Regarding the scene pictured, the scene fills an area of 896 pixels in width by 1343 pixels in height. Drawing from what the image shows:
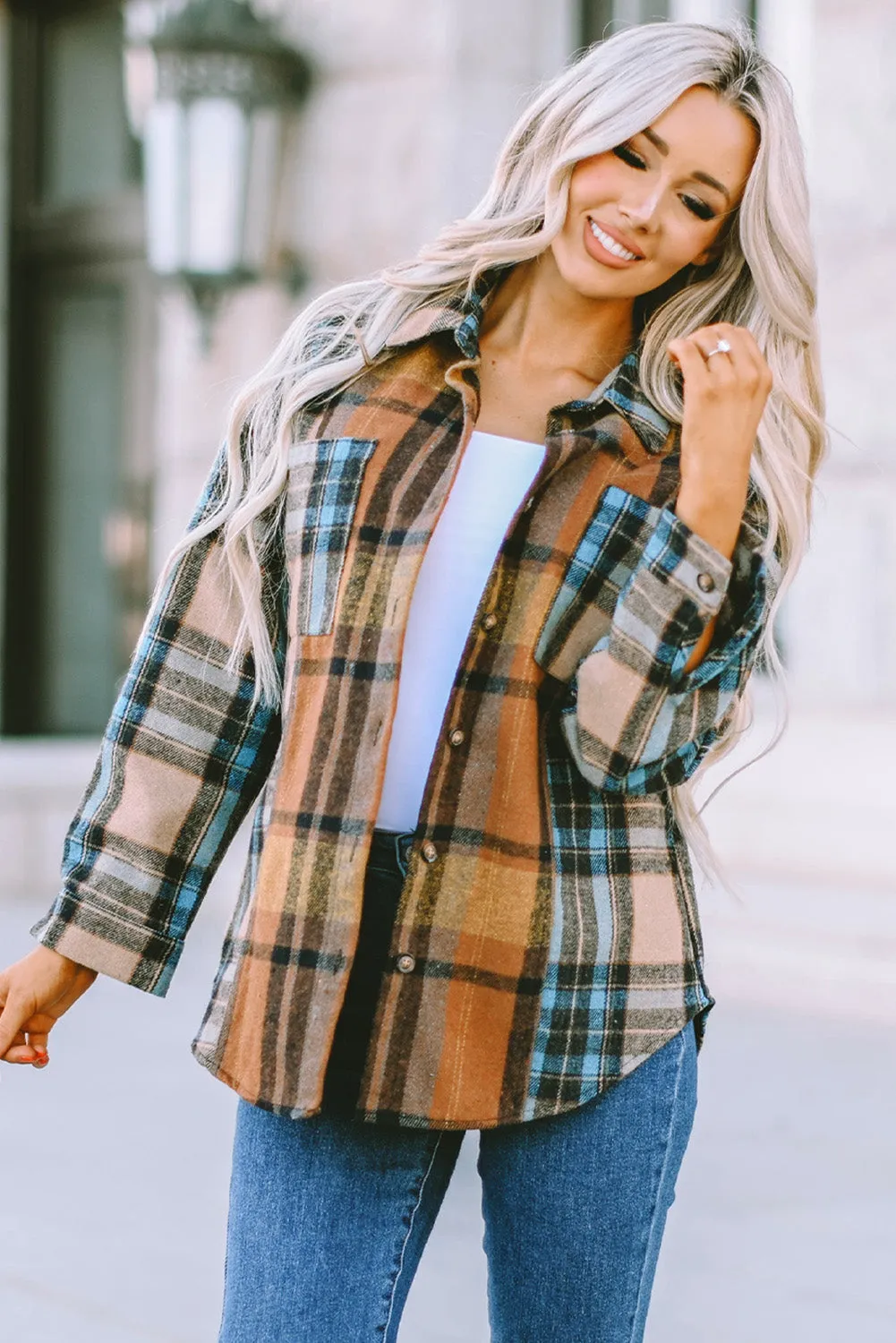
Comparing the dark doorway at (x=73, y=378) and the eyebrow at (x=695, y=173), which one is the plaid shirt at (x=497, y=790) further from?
the dark doorway at (x=73, y=378)

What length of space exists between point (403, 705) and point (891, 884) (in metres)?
3.83

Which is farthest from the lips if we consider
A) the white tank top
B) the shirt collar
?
the white tank top

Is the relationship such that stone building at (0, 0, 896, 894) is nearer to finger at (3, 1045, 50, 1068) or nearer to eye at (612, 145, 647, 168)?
eye at (612, 145, 647, 168)

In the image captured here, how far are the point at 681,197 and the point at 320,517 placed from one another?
529mm

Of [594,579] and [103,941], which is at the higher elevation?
[594,579]

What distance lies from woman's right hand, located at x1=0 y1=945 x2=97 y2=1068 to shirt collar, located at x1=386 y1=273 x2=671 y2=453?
0.78 meters

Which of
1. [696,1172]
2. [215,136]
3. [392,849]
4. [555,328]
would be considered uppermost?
[215,136]

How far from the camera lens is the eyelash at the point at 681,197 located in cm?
186

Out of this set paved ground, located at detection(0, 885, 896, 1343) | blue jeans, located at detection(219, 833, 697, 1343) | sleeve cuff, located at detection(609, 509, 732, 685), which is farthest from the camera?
paved ground, located at detection(0, 885, 896, 1343)

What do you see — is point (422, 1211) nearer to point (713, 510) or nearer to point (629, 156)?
point (713, 510)

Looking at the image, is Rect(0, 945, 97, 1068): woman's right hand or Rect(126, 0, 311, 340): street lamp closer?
Rect(0, 945, 97, 1068): woman's right hand

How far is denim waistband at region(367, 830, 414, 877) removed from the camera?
174cm

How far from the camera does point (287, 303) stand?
267 inches

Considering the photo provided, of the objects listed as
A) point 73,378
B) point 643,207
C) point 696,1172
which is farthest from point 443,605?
point 73,378
